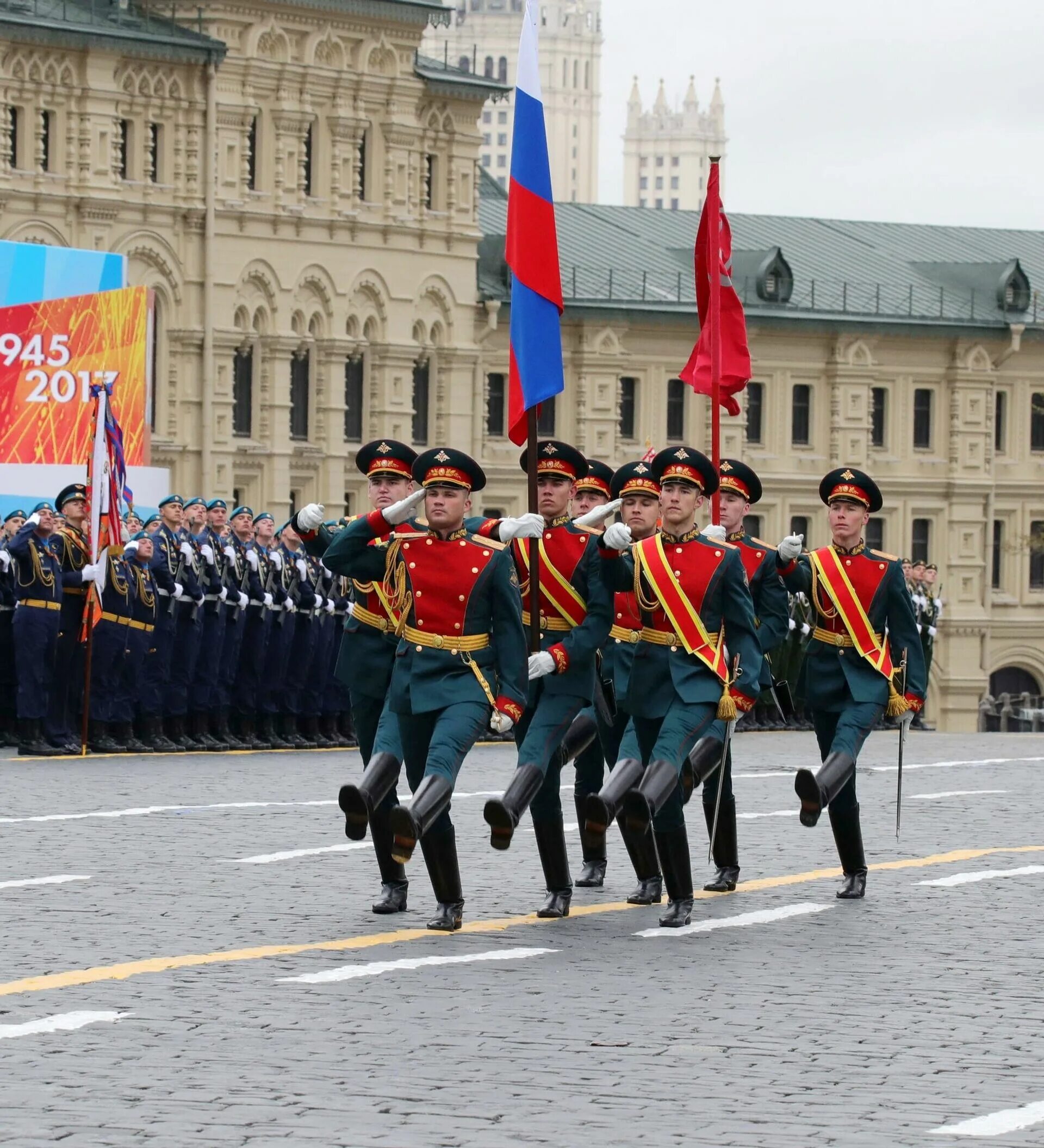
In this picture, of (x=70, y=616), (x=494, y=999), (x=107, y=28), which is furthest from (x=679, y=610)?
(x=107, y=28)

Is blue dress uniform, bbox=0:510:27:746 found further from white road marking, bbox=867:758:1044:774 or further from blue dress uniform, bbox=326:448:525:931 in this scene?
blue dress uniform, bbox=326:448:525:931

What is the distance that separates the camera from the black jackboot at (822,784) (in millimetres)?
12297

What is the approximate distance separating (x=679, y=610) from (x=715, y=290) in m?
4.31

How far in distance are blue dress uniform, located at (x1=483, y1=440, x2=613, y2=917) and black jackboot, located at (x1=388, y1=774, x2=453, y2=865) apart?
10.5 inches

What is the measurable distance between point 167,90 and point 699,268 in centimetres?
4005

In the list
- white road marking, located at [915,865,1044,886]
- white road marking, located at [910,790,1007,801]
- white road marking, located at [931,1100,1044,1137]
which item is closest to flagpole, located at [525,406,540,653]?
white road marking, located at [915,865,1044,886]

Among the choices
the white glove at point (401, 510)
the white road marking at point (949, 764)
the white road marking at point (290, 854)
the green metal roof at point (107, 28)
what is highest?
the green metal roof at point (107, 28)

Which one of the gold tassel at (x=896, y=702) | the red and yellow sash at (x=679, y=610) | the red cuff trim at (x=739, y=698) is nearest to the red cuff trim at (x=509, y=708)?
the red and yellow sash at (x=679, y=610)

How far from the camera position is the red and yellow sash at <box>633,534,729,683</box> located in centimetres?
1198

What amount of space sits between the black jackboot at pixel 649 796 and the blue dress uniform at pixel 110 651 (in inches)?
390

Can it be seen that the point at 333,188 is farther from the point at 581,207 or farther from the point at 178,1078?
the point at 178,1078

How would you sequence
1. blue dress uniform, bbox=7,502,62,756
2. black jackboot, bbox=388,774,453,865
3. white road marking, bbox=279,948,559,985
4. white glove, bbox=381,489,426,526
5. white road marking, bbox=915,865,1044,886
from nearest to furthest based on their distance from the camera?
1. white road marking, bbox=279,948,559,985
2. black jackboot, bbox=388,774,453,865
3. white glove, bbox=381,489,426,526
4. white road marking, bbox=915,865,1044,886
5. blue dress uniform, bbox=7,502,62,756

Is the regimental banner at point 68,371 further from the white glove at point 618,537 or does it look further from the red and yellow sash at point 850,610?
the white glove at point 618,537

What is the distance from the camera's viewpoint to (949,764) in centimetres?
2350
